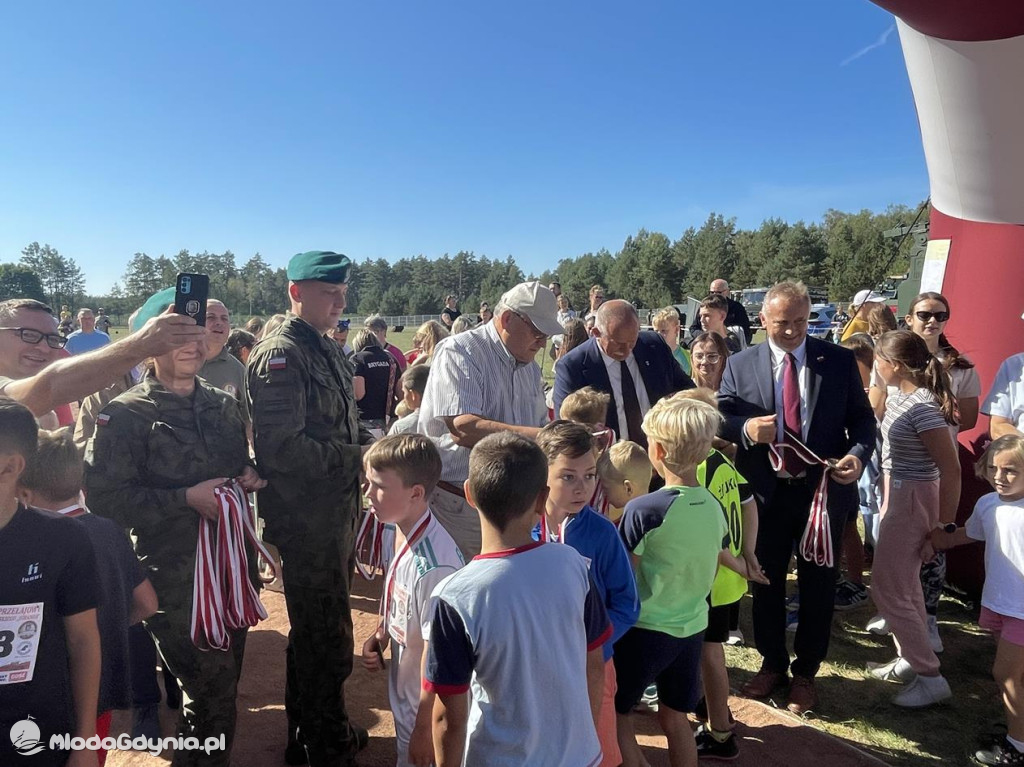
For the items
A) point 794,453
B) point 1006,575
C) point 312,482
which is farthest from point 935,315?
point 312,482

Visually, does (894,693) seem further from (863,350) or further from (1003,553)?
(863,350)

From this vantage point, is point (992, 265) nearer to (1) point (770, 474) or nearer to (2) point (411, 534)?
(1) point (770, 474)

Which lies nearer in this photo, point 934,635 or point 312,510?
point 312,510

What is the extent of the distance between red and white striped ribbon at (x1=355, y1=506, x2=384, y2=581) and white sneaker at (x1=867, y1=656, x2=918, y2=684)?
3173mm

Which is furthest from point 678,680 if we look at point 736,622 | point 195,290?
point 195,290

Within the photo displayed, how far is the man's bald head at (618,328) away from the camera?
408 cm

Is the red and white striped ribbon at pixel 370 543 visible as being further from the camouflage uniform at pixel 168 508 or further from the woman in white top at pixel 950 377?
the woman in white top at pixel 950 377

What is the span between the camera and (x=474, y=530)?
3.21 m

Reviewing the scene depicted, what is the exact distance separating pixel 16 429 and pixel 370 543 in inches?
65.3

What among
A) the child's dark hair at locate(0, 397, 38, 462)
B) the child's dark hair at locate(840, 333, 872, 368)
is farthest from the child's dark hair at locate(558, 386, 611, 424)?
the child's dark hair at locate(840, 333, 872, 368)

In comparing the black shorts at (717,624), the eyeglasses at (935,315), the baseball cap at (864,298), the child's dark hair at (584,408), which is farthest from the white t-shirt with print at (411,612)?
the baseball cap at (864,298)

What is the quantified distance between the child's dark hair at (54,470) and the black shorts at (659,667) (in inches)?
91.2

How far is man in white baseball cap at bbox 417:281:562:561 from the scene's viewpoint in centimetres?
310

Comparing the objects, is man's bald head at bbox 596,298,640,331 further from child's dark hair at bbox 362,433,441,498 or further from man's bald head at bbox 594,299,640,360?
child's dark hair at bbox 362,433,441,498
